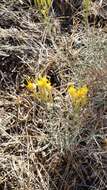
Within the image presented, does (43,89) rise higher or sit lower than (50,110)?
higher

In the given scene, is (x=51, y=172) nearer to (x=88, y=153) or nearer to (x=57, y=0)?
(x=88, y=153)

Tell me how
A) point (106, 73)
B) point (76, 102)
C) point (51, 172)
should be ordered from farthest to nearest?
1. point (106, 73)
2. point (51, 172)
3. point (76, 102)

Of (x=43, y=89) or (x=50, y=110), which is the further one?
(x=50, y=110)

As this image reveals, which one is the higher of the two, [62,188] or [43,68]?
[43,68]

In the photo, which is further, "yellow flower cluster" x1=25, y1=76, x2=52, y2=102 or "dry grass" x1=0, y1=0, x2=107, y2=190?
"dry grass" x1=0, y1=0, x2=107, y2=190

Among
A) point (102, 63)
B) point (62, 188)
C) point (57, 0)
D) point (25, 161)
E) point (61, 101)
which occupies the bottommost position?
point (62, 188)

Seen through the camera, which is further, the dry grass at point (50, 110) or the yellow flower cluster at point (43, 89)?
the dry grass at point (50, 110)

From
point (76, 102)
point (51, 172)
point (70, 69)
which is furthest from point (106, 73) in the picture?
point (51, 172)

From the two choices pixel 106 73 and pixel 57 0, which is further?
pixel 57 0
